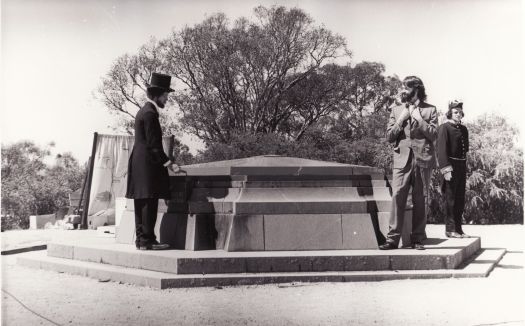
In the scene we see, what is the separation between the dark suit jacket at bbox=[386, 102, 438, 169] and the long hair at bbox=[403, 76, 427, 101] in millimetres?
170

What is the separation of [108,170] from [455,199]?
11.1 meters

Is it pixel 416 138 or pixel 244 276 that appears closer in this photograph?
pixel 244 276

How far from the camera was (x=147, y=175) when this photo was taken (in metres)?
6.63

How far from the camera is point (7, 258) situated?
29.0 ft

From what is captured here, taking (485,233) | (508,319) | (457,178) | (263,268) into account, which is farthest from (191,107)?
(508,319)

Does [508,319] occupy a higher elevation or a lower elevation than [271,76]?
lower

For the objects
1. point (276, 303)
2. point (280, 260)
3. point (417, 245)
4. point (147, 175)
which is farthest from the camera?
point (417, 245)

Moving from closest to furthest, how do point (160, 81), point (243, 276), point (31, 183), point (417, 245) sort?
point (243, 276) → point (417, 245) → point (160, 81) → point (31, 183)

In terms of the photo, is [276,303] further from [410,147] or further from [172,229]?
[410,147]

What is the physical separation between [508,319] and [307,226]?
2.65 metres

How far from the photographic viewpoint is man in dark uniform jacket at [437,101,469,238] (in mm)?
8930

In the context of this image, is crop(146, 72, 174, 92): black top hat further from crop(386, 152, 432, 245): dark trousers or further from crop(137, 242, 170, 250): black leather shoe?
crop(386, 152, 432, 245): dark trousers

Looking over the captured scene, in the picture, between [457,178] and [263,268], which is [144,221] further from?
[457,178]

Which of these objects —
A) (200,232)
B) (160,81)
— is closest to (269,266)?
(200,232)
